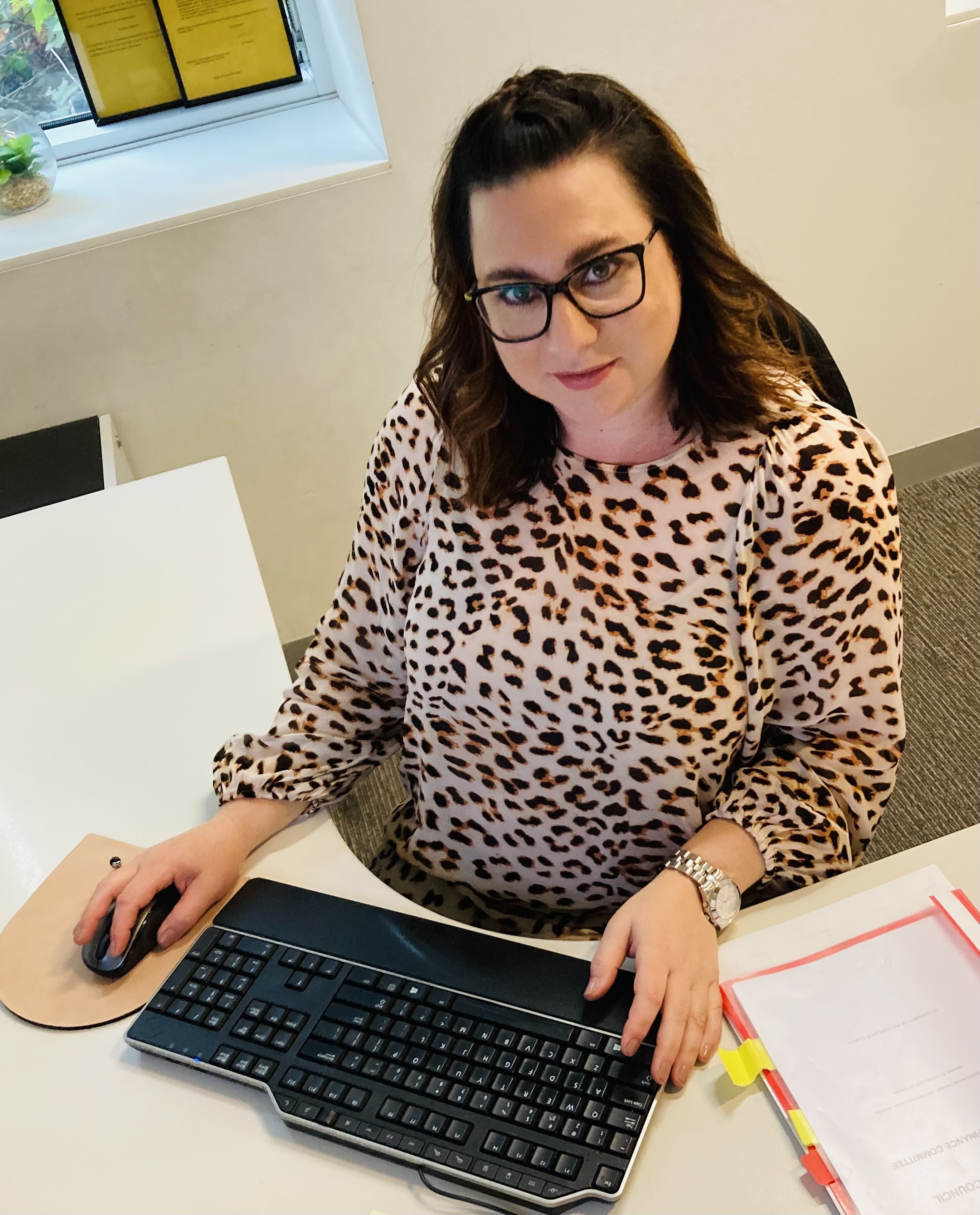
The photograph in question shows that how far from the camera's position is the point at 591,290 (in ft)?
2.91

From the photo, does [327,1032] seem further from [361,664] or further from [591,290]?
[591,290]

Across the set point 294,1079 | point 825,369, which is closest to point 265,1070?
point 294,1079

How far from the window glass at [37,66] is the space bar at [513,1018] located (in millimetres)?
1845

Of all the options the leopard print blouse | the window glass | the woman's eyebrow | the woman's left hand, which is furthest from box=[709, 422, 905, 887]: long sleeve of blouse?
the window glass

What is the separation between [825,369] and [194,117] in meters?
1.48

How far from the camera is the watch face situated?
91 cm

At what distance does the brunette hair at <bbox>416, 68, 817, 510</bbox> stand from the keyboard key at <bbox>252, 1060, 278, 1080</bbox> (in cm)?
51

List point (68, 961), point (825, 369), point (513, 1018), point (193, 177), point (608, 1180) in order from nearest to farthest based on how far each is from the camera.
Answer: point (608, 1180), point (513, 1018), point (68, 961), point (825, 369), point (193, 177)

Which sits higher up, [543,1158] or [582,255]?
[582,255]

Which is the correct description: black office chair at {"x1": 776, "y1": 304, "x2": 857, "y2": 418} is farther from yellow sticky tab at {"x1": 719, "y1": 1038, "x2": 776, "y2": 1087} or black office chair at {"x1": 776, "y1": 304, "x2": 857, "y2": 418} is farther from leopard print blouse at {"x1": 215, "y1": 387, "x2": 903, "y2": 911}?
yellow sticky tab at {"x1": 719, "y1": 1038, "x2": 776, "y2": 1087}

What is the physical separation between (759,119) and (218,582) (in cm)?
137

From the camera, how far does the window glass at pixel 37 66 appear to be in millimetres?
1936

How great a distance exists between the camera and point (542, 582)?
1017 millimetres

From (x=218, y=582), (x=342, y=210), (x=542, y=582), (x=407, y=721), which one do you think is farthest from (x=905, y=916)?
(x=342, y=210)
